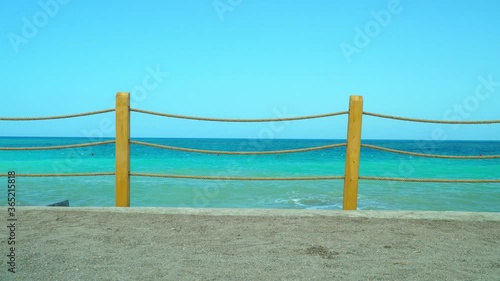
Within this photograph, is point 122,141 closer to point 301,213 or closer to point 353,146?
point 301,213

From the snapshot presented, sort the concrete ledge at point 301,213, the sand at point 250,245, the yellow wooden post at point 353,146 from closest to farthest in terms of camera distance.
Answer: the sand at point 250,245, the concrete ledge at point 301,213, the yellow wooden post at point 353,146

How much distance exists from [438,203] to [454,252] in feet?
17.7

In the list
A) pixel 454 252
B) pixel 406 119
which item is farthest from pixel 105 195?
pixel 454 252

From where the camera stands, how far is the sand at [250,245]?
1.77 m

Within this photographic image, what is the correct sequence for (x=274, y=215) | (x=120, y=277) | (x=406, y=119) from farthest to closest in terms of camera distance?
(x=406, y=119)
(x=274, y=215)
(x=120, y=277)

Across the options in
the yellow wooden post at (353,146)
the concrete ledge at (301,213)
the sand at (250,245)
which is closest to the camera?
the sand at (250,245)

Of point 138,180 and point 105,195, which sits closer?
point 105,195

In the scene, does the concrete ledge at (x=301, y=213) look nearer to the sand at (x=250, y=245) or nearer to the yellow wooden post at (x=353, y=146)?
the sand at (x=250, y=245)

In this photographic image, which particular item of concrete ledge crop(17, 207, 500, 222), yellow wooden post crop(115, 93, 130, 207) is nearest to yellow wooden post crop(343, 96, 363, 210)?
concrete ledge crop(17, 207, 500, 222)

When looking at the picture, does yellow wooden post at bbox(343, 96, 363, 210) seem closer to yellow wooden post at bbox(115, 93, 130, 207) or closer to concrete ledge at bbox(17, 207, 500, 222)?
concrete ledge at bbox(17, 207, 500, 222)

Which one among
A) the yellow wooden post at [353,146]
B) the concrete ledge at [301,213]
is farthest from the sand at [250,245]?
the yellow wooden post at [353,146]

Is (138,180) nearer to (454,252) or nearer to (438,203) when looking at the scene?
(438,203)

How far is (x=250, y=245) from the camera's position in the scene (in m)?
2.20

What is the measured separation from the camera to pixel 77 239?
2.28m
